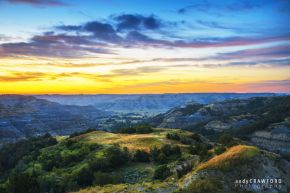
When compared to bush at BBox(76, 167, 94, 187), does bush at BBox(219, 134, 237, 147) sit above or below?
above

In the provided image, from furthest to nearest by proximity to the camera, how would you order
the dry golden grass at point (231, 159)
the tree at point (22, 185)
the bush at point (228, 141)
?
the bush at point (228, 141)
the tree at point (22, 185)
the dry golden grass at point (231, 159)

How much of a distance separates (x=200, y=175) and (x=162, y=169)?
11376 millimetres

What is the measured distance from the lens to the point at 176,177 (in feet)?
133

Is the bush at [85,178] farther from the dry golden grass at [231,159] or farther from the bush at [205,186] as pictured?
the bush at [205,186]

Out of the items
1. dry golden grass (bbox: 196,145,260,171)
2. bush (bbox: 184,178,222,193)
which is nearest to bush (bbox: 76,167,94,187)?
dry golden grass (bbox: 196,145,260,171)

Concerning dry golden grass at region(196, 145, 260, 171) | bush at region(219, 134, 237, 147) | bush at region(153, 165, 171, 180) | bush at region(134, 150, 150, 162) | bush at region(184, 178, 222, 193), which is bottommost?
bush at region(134, 150, 150, 162)

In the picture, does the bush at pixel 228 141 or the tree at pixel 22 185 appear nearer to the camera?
the tree at pixel 22 185

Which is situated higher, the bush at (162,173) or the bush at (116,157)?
the bush at (162,173)

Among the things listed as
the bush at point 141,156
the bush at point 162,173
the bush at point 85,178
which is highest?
the bush at point 162,173

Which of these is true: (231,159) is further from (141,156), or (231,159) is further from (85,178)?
(141,156)

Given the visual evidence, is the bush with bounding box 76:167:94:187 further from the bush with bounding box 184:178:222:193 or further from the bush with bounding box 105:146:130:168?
the bush with bounding box 184:178:222:193

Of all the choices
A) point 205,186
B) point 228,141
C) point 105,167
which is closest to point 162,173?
point 205,186

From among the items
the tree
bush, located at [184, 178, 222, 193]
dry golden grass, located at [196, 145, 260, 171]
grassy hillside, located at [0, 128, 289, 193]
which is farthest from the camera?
the tree

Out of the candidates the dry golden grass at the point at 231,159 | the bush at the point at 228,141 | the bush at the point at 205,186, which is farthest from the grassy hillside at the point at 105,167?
the bush at the point at 205,186
